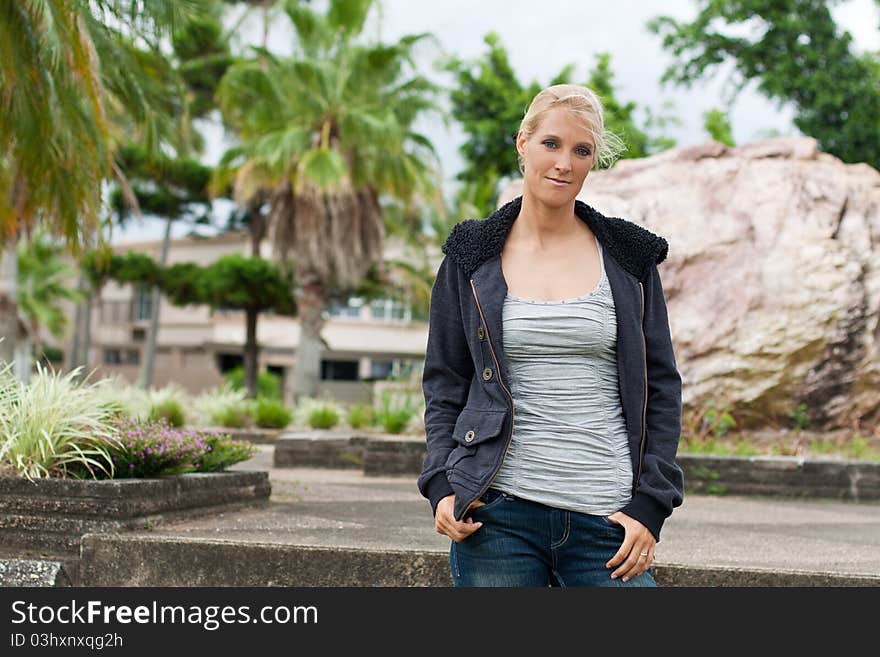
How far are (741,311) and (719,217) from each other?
3.63 ft

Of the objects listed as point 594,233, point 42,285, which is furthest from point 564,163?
point 42,285

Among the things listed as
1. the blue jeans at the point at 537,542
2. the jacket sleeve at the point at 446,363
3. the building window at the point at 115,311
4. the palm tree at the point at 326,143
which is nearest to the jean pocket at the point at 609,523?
the blue jeans at the point at 537,542

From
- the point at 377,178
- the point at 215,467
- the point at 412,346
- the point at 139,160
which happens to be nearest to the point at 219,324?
the point at 412,346

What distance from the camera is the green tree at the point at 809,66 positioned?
2380 cm

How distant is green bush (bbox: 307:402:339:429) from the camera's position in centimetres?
1447

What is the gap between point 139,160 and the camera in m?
23.7

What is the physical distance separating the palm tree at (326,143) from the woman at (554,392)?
744 inches

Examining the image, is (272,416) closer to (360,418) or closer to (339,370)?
(360,418)

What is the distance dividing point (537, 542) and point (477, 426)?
0.31 metres

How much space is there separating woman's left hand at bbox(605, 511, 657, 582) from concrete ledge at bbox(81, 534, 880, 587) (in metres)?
1.77

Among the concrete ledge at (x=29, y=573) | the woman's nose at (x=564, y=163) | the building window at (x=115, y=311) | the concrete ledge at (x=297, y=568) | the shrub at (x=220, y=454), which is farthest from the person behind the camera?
the building window at (x=115, y=311)

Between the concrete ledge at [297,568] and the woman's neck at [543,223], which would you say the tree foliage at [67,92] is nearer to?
the concrete ledge at [297,568]

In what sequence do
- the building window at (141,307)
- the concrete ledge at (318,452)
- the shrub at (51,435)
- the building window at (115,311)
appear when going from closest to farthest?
the shrub at (51,435)
the concrete ledge at (318,452)
the building window at (141,307)
the building window at (115,311)

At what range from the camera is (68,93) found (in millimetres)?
7551
